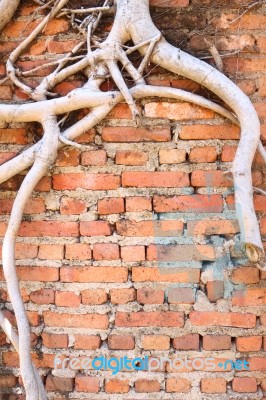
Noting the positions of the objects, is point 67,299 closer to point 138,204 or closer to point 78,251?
point 78,251

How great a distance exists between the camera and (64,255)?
1976mm

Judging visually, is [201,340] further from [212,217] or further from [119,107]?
[119,107]

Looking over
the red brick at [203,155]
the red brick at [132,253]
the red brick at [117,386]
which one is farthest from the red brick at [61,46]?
the red brick at [117,386]

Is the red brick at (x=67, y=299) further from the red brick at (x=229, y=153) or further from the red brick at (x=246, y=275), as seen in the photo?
the red brick at (x=229, y=153)

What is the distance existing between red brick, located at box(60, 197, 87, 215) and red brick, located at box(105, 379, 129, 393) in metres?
0.76

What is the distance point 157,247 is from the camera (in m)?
1.95

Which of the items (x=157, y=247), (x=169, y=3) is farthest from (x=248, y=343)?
(x=169, y=3)

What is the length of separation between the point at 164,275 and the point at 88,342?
17.7 inches

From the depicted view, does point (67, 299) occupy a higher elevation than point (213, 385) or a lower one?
higher

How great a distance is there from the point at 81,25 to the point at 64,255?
3.34ft

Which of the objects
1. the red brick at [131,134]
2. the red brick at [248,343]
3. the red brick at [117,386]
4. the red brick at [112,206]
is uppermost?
the red brick at [131,134]

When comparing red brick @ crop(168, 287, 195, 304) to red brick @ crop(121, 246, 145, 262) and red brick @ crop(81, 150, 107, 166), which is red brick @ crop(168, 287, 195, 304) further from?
red brick @ crop(81, 150, 107, 166)

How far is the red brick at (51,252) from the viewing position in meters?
1.97

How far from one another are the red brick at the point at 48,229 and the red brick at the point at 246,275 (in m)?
0.72
